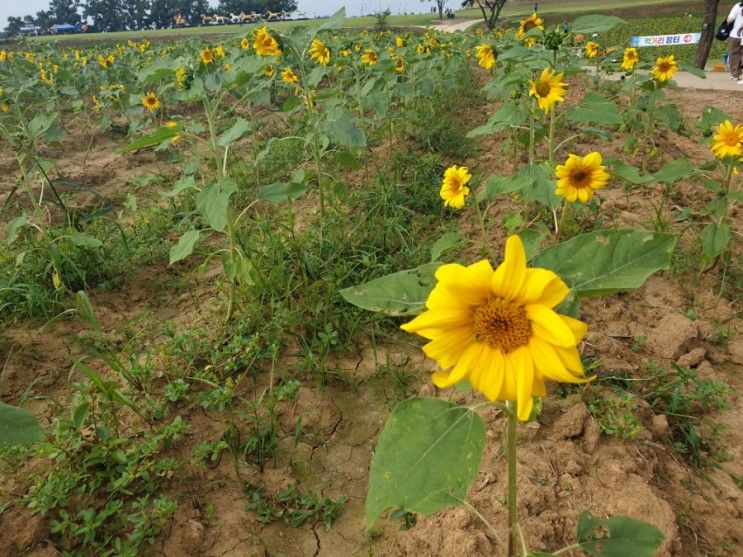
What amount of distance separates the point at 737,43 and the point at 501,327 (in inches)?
375

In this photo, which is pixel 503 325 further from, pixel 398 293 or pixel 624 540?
pixel 624 540

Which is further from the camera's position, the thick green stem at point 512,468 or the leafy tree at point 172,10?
the leafy tree at point 172,10

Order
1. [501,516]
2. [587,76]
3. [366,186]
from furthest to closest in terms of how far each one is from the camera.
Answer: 1. [587,76]
2. [366,186]
3. [501,516]

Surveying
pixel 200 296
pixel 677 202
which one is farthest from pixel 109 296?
pixel 677 202

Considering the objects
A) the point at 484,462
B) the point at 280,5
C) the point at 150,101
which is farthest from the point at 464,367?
the point at 280,5

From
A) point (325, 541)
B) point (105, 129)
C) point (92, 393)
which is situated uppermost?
point (105, 129)

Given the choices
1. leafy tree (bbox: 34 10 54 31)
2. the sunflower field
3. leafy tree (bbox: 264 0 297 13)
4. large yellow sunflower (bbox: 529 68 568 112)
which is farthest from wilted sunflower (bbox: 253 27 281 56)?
leafy tree (bbox: 34 10 54 31)

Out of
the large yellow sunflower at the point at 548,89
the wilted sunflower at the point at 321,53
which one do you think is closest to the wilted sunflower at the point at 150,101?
the wilted sunflower at the point at 321,53

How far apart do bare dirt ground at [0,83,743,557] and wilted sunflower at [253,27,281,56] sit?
63.1 inches

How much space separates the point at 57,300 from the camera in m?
2.71

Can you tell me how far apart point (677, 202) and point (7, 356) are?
158 inches

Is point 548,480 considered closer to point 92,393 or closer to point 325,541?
point 325,541

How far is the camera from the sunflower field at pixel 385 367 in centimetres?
93

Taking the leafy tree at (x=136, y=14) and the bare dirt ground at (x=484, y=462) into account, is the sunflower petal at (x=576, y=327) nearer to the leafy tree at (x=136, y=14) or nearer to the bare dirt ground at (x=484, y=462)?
the bare dirt ground at (x=484, y=462)
